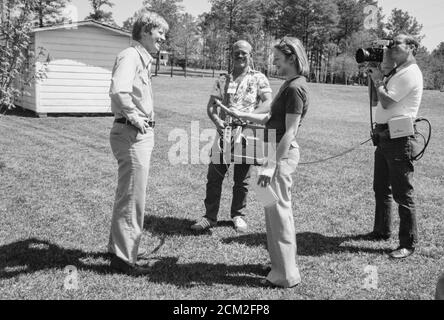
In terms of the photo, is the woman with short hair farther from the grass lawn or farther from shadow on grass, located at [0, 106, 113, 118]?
shadow on grass, located at [0, 106, 113, 118]

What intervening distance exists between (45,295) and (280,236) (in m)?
1.83

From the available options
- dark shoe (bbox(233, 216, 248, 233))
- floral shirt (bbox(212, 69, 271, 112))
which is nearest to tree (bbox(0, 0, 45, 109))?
floral shirt (bbox(212, 69, 271, 112))

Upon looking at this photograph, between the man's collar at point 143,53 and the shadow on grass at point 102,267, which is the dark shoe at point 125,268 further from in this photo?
the man's collar at point 143,53

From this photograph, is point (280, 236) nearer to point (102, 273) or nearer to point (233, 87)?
point (102, 273)

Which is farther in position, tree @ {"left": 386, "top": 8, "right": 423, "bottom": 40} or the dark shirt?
tree @ {"left": 386, "top": 8, "right": 423, "bottom": 40}

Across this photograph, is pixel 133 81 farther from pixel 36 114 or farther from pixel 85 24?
pixel 85 24

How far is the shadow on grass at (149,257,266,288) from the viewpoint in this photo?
3660 millimetres

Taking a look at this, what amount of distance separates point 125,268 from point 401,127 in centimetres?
282

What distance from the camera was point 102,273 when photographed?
12.1 ft

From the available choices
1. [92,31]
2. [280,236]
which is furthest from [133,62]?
[92,31]

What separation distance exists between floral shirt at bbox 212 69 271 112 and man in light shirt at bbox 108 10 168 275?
122 centimetres

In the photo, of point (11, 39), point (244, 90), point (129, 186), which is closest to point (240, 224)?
point (244, 90)

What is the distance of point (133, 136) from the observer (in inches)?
140

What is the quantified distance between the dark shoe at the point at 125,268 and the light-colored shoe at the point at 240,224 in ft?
4.69
